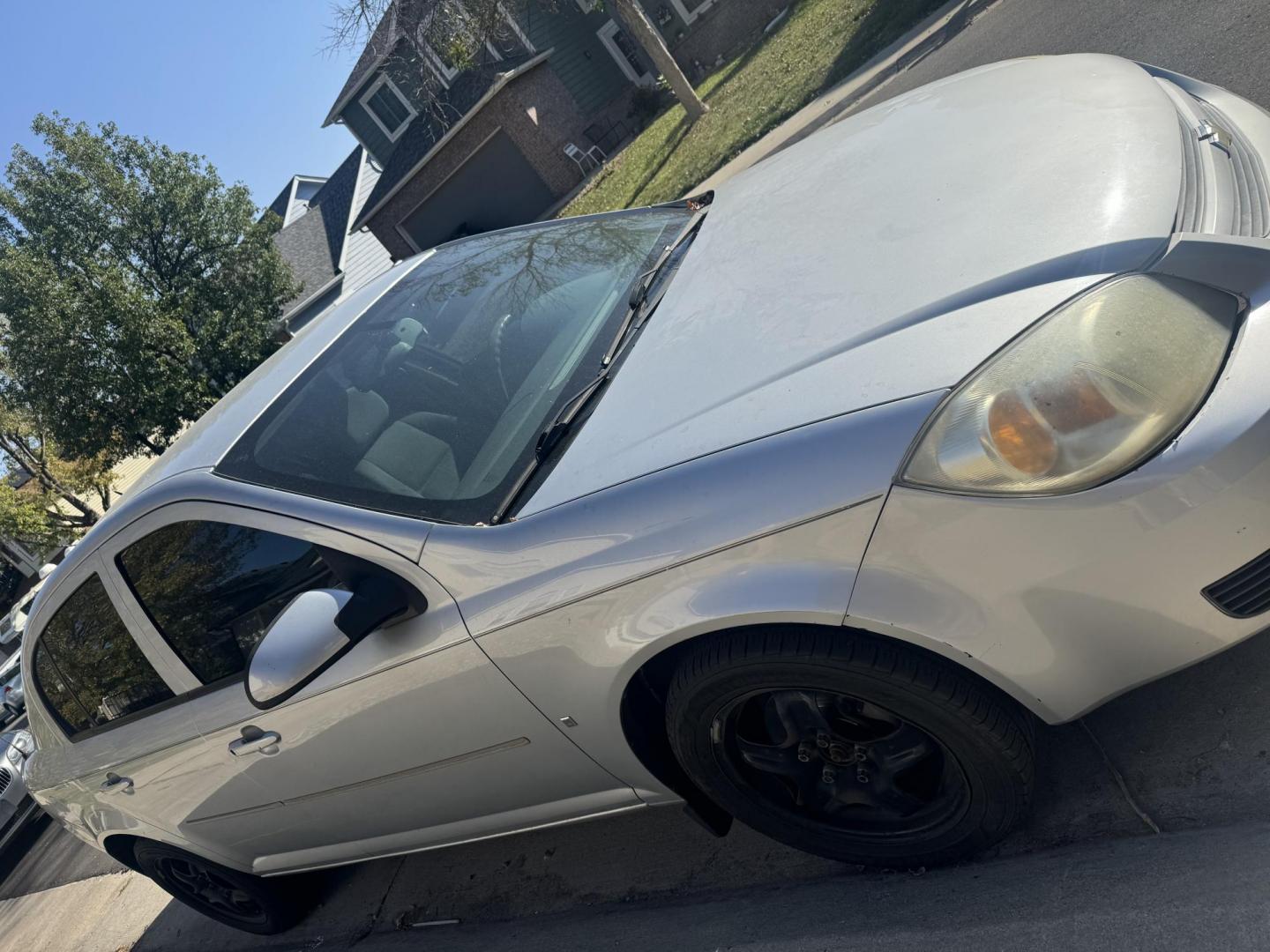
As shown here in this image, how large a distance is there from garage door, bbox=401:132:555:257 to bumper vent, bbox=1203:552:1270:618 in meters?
24.9

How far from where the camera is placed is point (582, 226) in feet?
12.8

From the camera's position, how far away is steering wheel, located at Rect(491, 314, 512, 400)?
281cm

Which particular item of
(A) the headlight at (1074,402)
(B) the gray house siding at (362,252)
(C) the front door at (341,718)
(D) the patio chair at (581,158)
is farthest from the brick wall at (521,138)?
(A) the headlight at (1074,402)

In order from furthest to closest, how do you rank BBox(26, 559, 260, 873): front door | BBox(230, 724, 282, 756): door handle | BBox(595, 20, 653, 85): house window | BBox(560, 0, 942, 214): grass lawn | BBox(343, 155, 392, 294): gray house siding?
BBox(595, 20, 653, 85): house window < BBox(343, 155, 392, 294): gray house siding < BBox(560, 0, 942, 214): grass lawn < BBox(26, 559, 260, 873): front door < BBox(230, 724, 282, 756): door handle

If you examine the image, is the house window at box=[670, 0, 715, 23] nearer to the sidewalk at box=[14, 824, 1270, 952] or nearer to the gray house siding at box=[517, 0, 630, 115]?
the gray house siding at box=[517, 0, 630, 115]

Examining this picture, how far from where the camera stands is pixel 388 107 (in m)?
27.5

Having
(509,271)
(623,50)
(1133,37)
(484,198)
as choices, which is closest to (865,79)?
(1133,37)

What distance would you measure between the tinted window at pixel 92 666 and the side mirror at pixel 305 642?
A: 117 cm

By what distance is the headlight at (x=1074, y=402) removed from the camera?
172 cm

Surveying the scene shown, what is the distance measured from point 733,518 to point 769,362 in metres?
0.41

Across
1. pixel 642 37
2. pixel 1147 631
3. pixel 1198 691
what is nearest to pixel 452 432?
pixel 1147 631

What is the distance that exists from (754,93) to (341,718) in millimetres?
16428

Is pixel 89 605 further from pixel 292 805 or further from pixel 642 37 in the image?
pixel 642 37

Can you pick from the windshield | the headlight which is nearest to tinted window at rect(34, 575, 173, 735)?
the windshield
